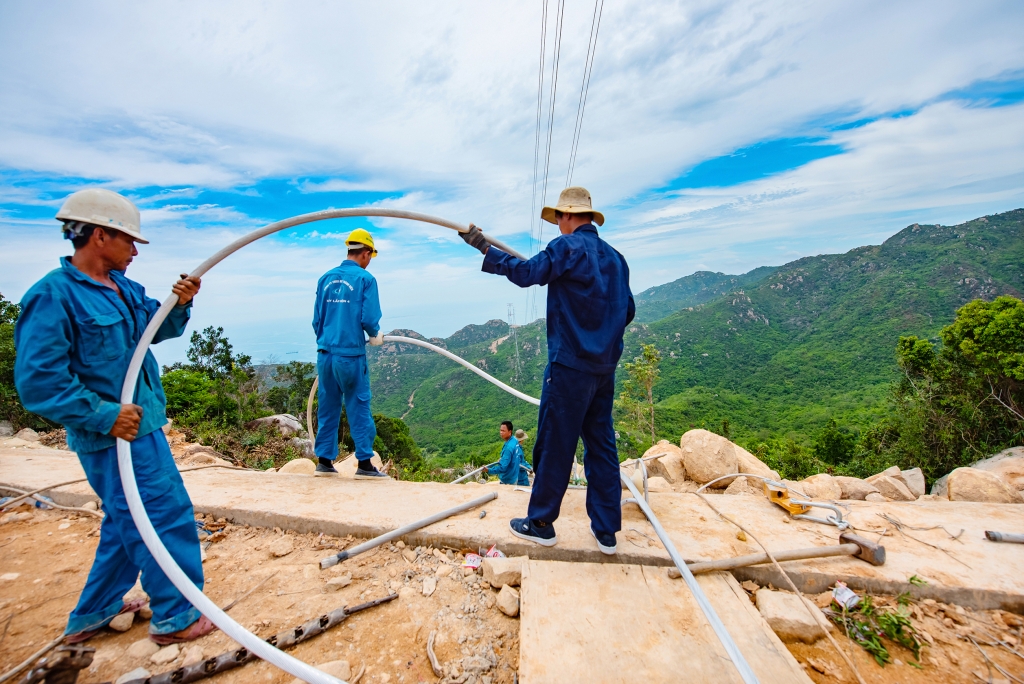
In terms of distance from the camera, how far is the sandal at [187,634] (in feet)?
6.57

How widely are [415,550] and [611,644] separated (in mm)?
1411

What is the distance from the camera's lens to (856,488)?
484cm

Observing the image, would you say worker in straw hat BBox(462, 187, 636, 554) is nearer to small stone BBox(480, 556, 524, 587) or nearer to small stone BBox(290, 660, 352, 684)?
small stone BBox(480, 556, 524, 587)

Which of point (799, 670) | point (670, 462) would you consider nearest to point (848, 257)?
point (670, 462)

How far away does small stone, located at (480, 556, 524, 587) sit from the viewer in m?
2.41

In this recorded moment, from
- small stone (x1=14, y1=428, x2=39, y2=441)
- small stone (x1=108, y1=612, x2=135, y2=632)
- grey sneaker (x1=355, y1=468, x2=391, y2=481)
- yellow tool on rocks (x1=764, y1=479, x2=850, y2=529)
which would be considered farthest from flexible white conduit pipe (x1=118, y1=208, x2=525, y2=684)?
small stone (x1=14, y1=428, x2=39, y2=441)

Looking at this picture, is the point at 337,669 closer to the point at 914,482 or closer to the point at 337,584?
the point at 337,584

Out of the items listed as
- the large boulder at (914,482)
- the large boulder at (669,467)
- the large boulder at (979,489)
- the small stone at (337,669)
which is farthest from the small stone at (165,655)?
the large boulder at (914,482)

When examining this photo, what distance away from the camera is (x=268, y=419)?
9.31 meters

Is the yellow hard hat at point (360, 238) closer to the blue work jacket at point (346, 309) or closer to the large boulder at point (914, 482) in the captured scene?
the blue work jacket at point (346, 309)

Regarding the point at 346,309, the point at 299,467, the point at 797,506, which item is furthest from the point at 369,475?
the point at 797,506

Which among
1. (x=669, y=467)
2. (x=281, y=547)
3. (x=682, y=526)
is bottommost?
(x=669, y=467)

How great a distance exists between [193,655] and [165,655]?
0.40 ft

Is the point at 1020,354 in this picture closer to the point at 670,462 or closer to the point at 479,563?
the point at 670,462
